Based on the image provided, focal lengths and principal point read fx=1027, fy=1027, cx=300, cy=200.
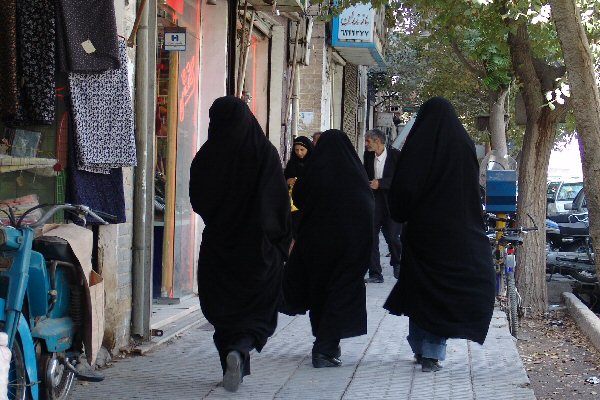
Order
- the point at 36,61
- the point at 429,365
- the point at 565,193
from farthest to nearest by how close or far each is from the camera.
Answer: the point at 565,193 < the point at 429,365 < the point at 36,61

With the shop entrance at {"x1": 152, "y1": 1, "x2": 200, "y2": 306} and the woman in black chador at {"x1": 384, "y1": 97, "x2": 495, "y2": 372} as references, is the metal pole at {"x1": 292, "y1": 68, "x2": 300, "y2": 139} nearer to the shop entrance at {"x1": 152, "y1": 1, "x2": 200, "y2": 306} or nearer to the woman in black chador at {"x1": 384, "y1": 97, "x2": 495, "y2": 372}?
the shop entrance at {"x1": 152, "y1": 1, "x2": 200, "y2": 306}

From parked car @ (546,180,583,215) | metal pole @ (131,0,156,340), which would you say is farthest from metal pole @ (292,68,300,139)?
parked car @ (546,180,583,215)

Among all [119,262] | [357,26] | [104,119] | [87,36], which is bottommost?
[119,262]

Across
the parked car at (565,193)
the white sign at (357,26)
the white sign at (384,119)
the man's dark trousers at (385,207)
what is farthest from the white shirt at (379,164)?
the white sign at (384,119)

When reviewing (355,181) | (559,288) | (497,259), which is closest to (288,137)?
(559,288)

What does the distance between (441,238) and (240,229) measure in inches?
54.4

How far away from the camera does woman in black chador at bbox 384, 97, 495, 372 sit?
6.66 metres

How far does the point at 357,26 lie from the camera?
1894 centimetres

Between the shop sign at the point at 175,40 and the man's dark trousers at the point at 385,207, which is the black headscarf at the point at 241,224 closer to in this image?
the shop sign at the point at 175,40

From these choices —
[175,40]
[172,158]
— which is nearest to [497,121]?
[172,158]

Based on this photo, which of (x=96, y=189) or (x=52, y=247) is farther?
(x=96, y=189)

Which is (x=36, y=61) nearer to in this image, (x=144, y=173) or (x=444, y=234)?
(x=144, y=173)

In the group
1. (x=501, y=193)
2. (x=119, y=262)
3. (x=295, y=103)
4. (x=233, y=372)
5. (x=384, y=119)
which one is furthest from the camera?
(x=384, y=119)

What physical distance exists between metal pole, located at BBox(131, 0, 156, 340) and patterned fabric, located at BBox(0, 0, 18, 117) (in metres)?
1.59
